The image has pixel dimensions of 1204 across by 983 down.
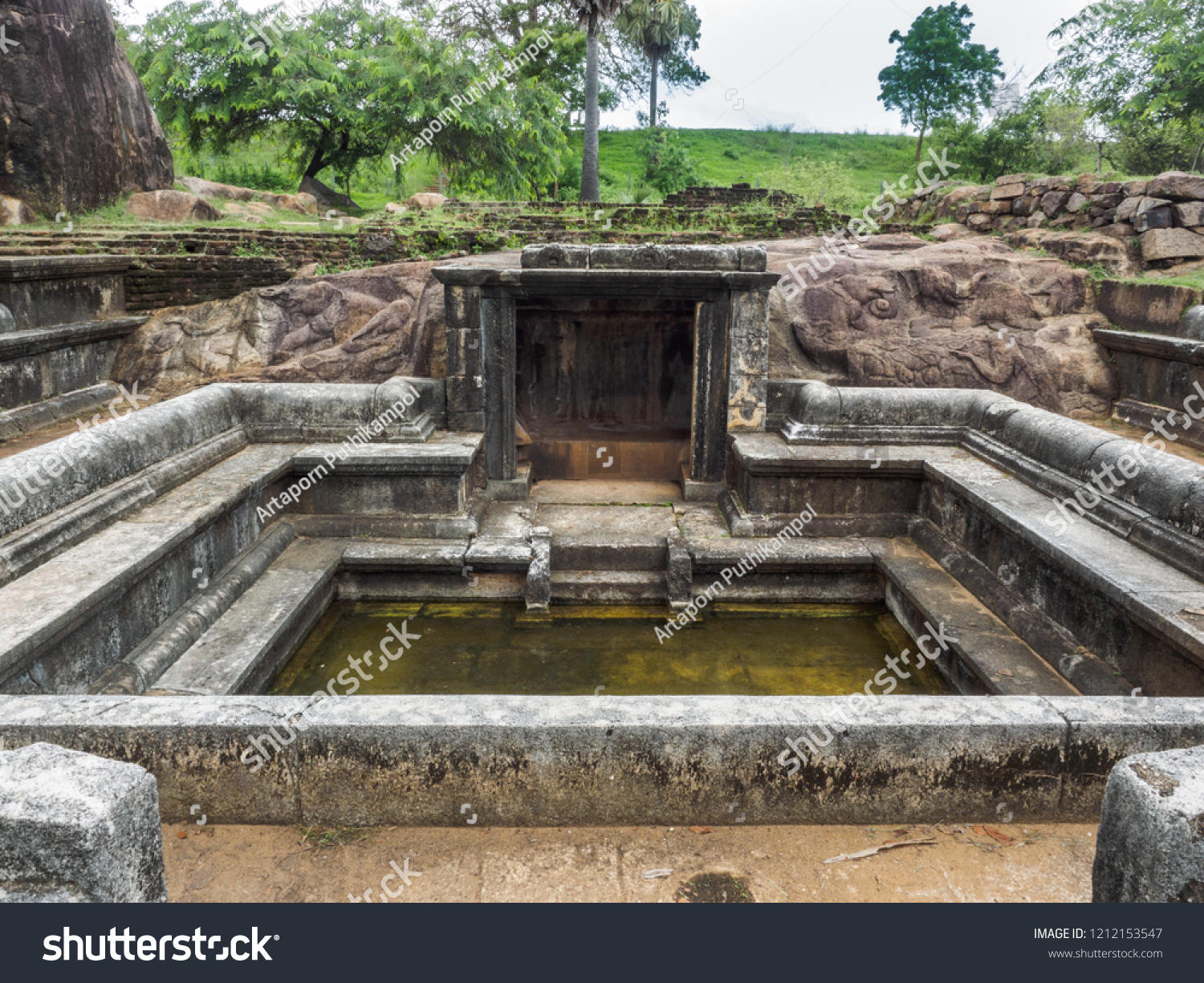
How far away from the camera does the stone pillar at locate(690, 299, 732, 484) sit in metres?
6.82

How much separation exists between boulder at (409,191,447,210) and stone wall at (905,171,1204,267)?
8.97 m

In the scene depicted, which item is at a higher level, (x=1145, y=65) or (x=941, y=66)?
(x=941, y=66)

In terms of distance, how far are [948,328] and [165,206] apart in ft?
37.1

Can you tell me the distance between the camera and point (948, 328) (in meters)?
7.69

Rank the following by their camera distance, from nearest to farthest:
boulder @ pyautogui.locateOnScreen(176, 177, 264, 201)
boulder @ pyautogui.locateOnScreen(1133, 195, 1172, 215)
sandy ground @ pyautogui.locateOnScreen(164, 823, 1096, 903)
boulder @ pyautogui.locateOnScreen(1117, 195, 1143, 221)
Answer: sandy ground @ pyautogui.locateOnScreen(164, 823, 1096, 903)
boulder @ pyautogui.locateOnScreen(1133, 195, 1172, 215)
boulder @ pyautogui.locateOnScreen(1117, 195, 1143, 221)
boulder @ pyautogui.locateOnScreen(176, 177, 264, 201)

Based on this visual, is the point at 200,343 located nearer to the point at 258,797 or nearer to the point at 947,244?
the point at 258,797

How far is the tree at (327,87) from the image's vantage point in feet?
55.0

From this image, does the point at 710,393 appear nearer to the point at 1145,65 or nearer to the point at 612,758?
the point at 612,758

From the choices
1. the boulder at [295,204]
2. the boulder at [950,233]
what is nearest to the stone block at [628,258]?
the boulder at [950,233]

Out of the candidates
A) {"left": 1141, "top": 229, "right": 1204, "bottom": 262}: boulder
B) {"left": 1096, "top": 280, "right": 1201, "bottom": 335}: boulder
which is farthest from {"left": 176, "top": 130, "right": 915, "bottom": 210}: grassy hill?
{"left": 1096, "top": 280, "right": 1201, "bottom": 335}: boulder

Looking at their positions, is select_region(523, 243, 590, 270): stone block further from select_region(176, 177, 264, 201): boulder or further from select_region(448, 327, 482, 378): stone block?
select_region(176, 177, 264, 201): boulder

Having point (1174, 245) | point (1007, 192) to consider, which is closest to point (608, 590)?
point (1174, 245)

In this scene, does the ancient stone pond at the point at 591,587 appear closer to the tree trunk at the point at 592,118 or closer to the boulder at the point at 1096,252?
the boulder at the point at 1096,252

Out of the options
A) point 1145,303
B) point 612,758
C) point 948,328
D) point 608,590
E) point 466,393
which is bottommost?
point 608,590
